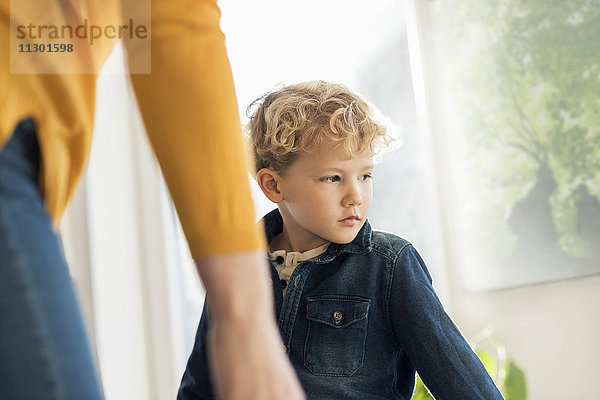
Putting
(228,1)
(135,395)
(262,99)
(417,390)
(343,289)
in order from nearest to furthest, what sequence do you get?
(343,289), (262,99), (417,390), (135,395), (228,1)

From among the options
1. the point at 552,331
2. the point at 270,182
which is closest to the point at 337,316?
the point at 270,182

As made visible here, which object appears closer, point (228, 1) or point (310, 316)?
point (310, 316)

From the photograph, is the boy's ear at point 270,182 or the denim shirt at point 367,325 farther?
the boy's ear at point 270,182

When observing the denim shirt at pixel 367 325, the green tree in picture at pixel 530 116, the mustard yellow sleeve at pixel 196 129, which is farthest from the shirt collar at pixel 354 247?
the green tree in picture at pixel 530 116

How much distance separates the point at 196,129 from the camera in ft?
1.72

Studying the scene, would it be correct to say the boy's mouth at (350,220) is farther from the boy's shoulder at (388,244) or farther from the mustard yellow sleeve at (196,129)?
the mustard yellow sleeve at (196,129)

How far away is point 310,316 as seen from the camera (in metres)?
1.14

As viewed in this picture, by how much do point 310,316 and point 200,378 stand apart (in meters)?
0.24

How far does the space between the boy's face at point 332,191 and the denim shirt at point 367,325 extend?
0.12ft

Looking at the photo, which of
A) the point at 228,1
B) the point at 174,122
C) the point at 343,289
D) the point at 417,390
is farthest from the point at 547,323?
the point at 174,122

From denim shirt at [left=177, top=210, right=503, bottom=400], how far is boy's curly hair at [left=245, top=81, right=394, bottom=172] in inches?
6.6

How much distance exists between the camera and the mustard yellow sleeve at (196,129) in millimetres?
519

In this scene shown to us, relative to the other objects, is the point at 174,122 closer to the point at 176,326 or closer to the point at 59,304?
the point at 59,304

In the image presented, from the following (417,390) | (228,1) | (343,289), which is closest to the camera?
(343,289)
